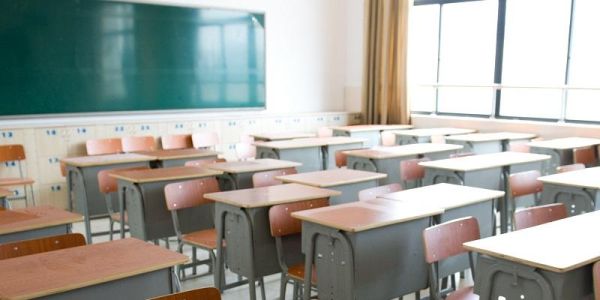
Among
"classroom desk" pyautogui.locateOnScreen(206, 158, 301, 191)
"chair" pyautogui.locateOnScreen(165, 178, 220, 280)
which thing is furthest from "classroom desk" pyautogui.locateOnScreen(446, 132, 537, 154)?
"chair" pyautogui.locateOnScreen(165, 178, 220, 280)

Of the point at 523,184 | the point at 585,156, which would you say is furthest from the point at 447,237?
the point at 585,156

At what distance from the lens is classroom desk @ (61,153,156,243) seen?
187 inches

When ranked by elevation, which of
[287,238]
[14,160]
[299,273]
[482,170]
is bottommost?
[299,273]

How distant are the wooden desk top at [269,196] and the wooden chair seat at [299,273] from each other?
0.37 meters

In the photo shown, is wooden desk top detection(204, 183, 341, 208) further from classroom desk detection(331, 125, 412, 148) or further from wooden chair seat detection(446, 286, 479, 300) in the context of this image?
classroom desk detection(331, 125, 412, 148)

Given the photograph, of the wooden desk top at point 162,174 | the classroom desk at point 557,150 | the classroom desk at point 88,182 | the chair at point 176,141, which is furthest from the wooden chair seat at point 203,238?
the classroom desk at point 557,150

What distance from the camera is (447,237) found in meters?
2.69

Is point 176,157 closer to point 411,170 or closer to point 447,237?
point 411,170

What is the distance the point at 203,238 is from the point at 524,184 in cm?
215

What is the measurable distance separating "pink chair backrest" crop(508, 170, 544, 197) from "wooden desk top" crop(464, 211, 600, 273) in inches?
42.4

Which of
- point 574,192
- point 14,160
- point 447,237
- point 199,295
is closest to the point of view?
point 199,295

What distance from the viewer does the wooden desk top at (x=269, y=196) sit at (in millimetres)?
3242

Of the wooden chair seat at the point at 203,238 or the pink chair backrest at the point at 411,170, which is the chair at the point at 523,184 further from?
the wooden chair seat at the point at 203,238

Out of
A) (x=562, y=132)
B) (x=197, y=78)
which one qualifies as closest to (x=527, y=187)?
(x=562, y=132)
